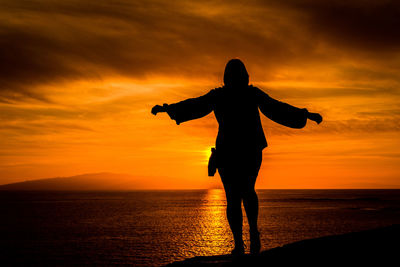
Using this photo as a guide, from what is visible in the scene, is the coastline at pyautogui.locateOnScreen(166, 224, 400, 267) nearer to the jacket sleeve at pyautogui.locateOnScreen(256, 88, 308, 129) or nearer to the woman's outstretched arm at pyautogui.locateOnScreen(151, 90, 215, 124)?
the jacket sleeve at pyautogui.locateOnScreen(256, 88, 308, 129)

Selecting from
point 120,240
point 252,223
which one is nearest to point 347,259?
point 252,223

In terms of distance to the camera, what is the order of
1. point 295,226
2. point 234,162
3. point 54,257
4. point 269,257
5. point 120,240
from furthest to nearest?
point 295,226 < point 120,240 < point 54,257 < point 234,162 < point 269,257

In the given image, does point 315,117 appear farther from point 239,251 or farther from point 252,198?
point 239,251

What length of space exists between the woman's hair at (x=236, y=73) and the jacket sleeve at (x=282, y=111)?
0.32m

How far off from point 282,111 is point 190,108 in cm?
153

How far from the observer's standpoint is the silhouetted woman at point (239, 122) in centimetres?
645

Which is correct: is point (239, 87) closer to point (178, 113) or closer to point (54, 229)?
point (178, 113)

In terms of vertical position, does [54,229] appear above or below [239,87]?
below

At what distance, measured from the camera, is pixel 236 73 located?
653cm

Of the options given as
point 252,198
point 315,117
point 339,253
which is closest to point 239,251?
point 252,198

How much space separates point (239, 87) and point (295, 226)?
86.0m

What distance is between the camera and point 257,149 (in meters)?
6.47

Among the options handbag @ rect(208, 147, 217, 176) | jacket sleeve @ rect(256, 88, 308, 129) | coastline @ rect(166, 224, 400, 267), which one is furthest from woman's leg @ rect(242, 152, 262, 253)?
jacket sleeve @ rect(256, 88, 308, 129)

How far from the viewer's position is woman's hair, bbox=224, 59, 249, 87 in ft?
21.4
